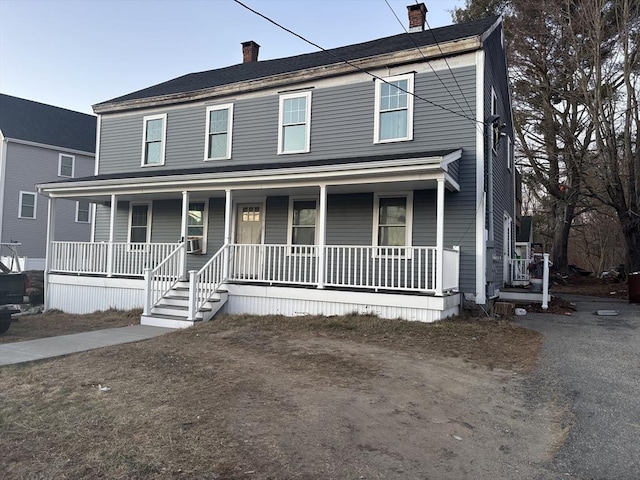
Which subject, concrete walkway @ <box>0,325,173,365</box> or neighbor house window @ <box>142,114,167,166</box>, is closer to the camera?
concrete walkway @ <box>0,325,173,365</box>

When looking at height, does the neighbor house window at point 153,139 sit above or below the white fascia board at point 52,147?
below

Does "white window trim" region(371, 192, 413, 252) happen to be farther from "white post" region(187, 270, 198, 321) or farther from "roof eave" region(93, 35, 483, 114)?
"white post" region(187, 270, 198, 321)

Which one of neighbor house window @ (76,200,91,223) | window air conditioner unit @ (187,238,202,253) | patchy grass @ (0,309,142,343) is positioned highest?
neighbor house window @ (76,200,91,223)

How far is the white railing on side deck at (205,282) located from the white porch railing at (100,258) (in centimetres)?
221

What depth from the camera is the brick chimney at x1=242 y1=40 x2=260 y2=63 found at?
672 inches

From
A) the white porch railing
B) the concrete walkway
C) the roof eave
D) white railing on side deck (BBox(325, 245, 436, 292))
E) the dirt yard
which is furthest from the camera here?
the white porch railing

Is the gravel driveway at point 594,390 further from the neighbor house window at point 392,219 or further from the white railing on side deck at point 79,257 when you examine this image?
the white railing on side deck at point 79,257

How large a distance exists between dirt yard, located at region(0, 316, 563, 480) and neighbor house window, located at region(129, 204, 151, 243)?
7.38m

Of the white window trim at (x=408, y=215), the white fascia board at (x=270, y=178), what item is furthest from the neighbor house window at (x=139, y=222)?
the white window trim at (x=408, y=215)

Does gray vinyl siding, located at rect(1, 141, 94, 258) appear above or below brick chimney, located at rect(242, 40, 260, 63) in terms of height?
below

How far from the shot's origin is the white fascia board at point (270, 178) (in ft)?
28.3

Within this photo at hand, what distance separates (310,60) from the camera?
13.6m

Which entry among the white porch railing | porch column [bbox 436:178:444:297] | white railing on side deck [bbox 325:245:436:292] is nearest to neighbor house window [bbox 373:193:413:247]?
white railing on side deck [bbox 325:245:436:292]

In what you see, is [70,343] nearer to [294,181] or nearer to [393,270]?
[294,181]
